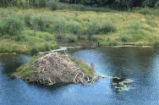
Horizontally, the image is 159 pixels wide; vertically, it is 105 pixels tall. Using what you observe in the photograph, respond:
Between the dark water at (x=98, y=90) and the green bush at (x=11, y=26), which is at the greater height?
the green bush at (x=11, y=26)

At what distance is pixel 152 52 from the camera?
10000cm

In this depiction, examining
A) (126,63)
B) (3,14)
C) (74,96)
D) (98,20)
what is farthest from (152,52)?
(3,14)

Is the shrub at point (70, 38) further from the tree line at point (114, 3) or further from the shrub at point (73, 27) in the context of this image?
the tree line at point (114, 3)

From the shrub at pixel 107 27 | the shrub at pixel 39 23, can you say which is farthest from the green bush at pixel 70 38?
the shrub at pixel 107 27

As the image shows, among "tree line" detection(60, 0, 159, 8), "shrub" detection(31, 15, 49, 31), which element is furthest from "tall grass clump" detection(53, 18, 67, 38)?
"tree line" detection(60, 0, 159, 8)

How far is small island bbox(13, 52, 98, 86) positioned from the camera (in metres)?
63.2

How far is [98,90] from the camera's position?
59750 millimetres

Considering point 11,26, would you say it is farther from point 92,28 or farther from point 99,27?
point 99,27

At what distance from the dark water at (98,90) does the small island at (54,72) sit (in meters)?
2.04

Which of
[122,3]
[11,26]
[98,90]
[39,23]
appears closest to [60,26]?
[39,23]

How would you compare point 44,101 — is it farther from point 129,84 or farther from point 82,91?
point 129,84

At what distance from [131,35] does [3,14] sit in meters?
50.1

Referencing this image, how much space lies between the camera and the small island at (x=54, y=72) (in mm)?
63219

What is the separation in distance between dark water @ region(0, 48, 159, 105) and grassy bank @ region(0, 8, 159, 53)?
1955 cm
